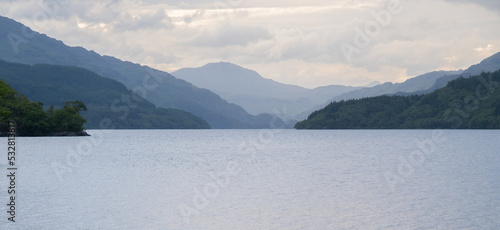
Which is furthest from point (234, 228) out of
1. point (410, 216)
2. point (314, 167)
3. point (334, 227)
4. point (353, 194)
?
point (314, 167)

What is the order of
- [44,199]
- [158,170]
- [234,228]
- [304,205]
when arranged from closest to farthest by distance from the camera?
1. [234,228]
2. [304,205]
3. [44,199]
4. [158,170]

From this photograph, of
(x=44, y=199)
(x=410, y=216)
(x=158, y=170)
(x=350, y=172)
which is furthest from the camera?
(x=158, y=170)

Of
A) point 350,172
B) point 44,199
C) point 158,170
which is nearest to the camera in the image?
point 44,199

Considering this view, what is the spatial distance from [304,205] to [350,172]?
32.1m

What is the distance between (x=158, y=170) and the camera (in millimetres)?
84938

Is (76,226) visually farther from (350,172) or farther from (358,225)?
(350,172)

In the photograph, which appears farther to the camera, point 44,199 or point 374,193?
point 374,193

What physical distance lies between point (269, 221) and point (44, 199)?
23928 mm

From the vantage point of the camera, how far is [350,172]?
3105 inches

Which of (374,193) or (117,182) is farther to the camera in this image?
(117,182)

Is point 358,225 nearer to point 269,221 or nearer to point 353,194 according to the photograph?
point 269,221

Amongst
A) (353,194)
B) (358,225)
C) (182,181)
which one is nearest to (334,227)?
(358,225)

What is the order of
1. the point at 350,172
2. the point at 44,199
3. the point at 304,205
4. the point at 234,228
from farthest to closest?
1. the point at 350,172
2. the point at 44,199
3. the point at 304,205
4. the point at 234,228

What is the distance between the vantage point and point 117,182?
67875 millimetres
